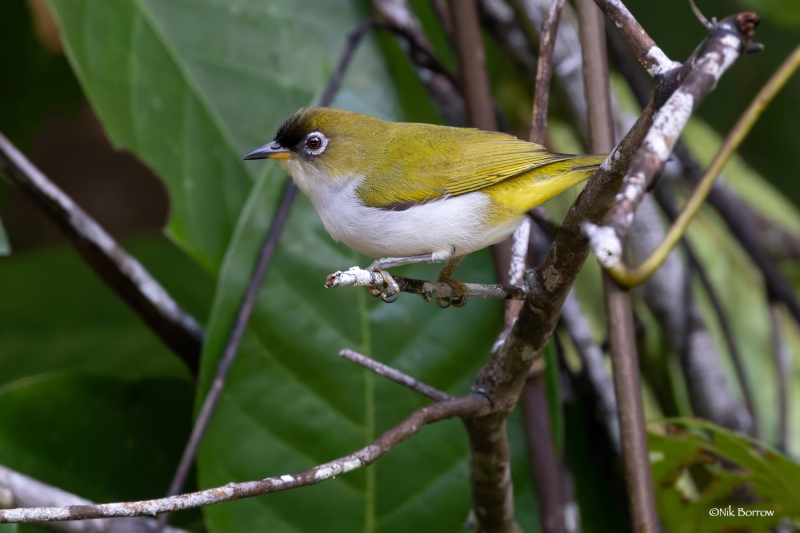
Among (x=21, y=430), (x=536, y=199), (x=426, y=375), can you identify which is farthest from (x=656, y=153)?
(x=21, y=430)

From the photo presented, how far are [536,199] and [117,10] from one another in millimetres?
1288

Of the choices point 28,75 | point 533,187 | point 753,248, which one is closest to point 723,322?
point 753,248

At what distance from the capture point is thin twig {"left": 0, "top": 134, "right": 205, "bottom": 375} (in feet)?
5.44

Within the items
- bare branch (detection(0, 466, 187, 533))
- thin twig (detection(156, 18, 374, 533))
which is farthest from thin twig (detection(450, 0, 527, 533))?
bare branch (detection(0, 466, 187, 533))

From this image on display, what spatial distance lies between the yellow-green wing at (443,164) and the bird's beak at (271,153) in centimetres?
21

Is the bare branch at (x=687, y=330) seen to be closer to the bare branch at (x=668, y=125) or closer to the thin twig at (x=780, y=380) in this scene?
the thin twig at (x=780, y=380)

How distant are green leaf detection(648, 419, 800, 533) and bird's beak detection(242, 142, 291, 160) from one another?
1.02 meters

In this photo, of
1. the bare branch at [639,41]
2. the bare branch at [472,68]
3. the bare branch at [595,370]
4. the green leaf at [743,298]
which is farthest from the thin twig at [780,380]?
the bare branch at [639,41]

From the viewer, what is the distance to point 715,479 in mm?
1683

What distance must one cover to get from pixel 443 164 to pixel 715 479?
976 millimetres

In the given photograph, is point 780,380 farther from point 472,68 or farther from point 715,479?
point 472,68

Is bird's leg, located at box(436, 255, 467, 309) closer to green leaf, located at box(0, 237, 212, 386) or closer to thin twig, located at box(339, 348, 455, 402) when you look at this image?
thin twig, located at box(339, 348, 455, 402)

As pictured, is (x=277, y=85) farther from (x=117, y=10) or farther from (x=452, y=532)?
(x=452, y=532)

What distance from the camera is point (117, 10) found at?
1.94 metres
